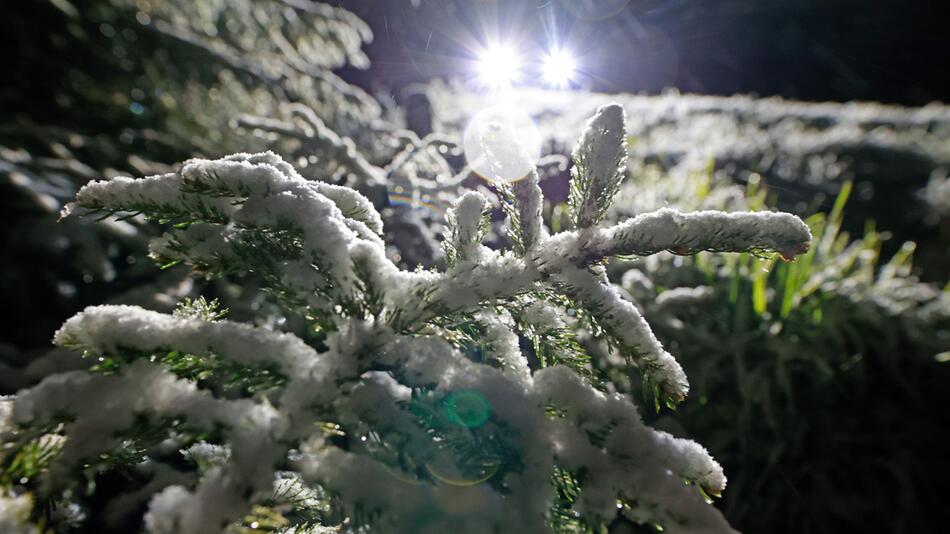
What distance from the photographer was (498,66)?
31.3ft

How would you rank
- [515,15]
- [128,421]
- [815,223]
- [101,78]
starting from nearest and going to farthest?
[128,421] → [815,223] → [101,78] → [515,15]

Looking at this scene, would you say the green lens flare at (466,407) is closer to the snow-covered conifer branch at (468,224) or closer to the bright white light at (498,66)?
the snow-covered conifer branch at (468,224)

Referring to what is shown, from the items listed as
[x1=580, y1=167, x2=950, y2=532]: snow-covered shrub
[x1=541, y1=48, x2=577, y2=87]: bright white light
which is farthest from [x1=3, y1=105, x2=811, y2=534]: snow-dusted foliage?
[x1=541, y1=48, x2=577, y2=87]: bright white light

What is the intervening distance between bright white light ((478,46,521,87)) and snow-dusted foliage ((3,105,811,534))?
23.8ft

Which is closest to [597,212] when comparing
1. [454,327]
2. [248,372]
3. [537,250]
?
[537,250]

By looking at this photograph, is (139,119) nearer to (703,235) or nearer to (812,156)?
(703,235)

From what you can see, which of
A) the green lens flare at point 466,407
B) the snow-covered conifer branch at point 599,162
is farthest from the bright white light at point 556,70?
the green lens flare at point 466,407

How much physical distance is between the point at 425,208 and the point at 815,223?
1.94 m

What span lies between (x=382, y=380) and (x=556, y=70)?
1240 centimetres

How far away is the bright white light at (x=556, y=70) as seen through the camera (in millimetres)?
11513

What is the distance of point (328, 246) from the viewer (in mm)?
679

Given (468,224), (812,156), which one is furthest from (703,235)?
(812,156)

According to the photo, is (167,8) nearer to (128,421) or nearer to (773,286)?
(128,421)

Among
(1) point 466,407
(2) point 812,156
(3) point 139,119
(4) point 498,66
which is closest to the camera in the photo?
(1) point 466,407
